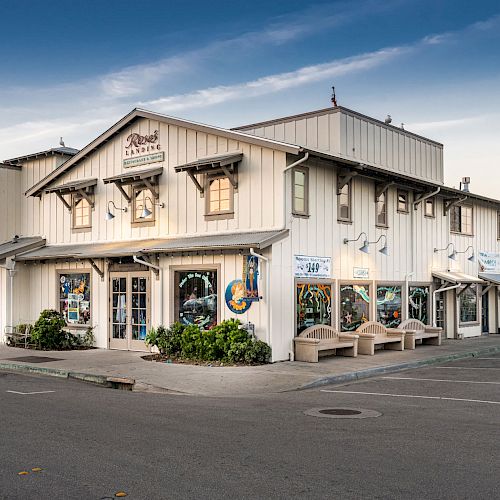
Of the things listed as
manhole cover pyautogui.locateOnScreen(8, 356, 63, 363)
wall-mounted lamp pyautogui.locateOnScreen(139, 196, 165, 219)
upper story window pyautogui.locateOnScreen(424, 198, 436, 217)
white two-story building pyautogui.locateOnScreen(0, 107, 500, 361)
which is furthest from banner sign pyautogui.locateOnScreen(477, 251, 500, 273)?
manhole cover pyautogui.locateOnScreen(8, 356, 63, 363)

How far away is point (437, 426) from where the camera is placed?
31.2 ft

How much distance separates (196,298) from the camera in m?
18.6

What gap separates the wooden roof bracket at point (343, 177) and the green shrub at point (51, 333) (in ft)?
30.5

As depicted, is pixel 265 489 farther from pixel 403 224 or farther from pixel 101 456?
pixel 403 224

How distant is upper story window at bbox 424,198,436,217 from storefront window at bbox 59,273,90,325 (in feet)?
37.9

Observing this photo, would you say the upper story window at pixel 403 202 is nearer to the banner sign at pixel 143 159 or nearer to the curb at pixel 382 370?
the curb at pixel 382 370

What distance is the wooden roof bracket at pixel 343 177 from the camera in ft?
61.7

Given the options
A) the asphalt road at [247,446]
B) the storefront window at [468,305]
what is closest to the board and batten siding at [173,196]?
the asphalt road at [247,446]

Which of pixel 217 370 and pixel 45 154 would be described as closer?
pixel 217 370

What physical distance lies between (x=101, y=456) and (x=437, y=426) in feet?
15.3

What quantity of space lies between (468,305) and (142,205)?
13.1 metres

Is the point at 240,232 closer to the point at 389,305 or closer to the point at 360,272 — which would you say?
the point at 360,272

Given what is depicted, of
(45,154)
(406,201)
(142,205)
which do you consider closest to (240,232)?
(142,205)

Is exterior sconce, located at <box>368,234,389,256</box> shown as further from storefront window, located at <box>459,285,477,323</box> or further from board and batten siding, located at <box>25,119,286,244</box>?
storefront window, located at <box>459,285,477,323</box>
